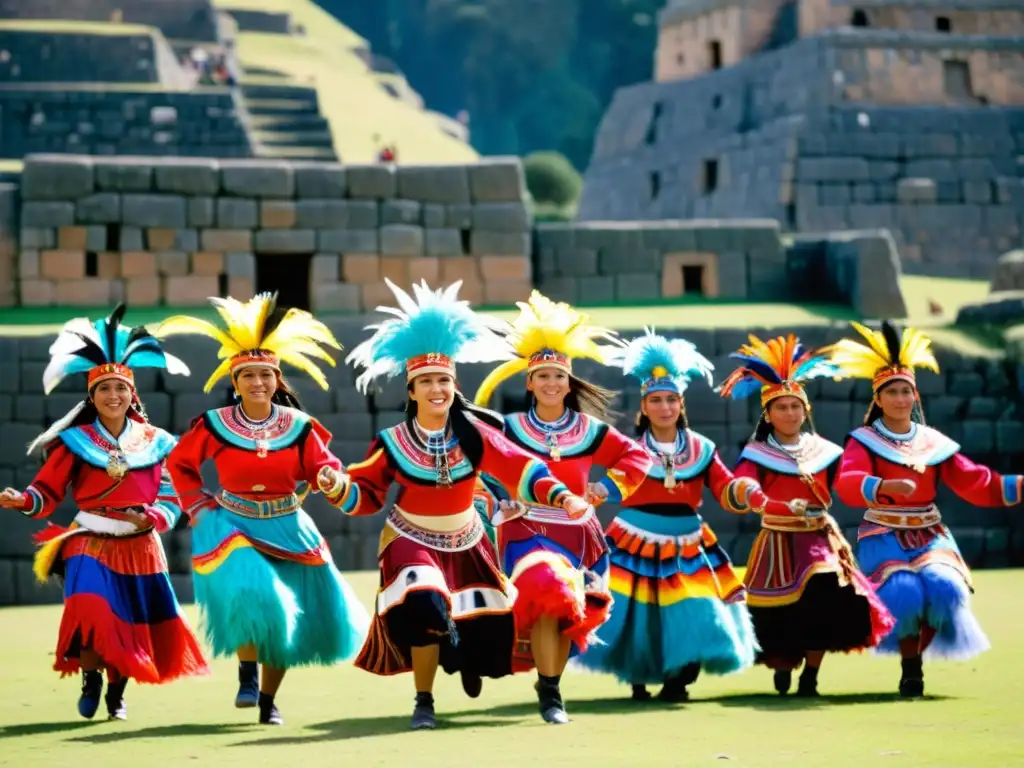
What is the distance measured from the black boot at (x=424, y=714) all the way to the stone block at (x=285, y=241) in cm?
1104

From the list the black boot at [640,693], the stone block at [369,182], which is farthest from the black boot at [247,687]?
the stone block at [369,182]

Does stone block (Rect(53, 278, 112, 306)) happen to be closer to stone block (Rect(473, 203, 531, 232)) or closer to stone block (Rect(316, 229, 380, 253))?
stone block (Rect(316, 229, 380, 253))

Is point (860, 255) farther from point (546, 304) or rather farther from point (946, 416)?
point (546, 304)

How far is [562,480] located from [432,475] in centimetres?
93

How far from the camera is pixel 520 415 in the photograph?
10.5 metres

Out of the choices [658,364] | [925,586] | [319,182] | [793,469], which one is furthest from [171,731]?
[319,182]

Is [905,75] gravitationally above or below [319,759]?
above

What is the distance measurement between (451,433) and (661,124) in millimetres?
28331

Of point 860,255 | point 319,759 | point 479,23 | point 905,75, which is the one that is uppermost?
point 479,23

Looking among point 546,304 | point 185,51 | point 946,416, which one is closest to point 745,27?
point 185,51

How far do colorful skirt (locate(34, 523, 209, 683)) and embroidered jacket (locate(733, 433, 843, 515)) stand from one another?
300 cm

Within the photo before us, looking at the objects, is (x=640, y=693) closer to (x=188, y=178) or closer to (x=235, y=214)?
(x=235, y=214)

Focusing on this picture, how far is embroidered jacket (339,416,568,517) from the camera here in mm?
9609

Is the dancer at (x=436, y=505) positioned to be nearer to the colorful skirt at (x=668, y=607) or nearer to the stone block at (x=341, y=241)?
the colorful skirt at (x=668, y=607)
